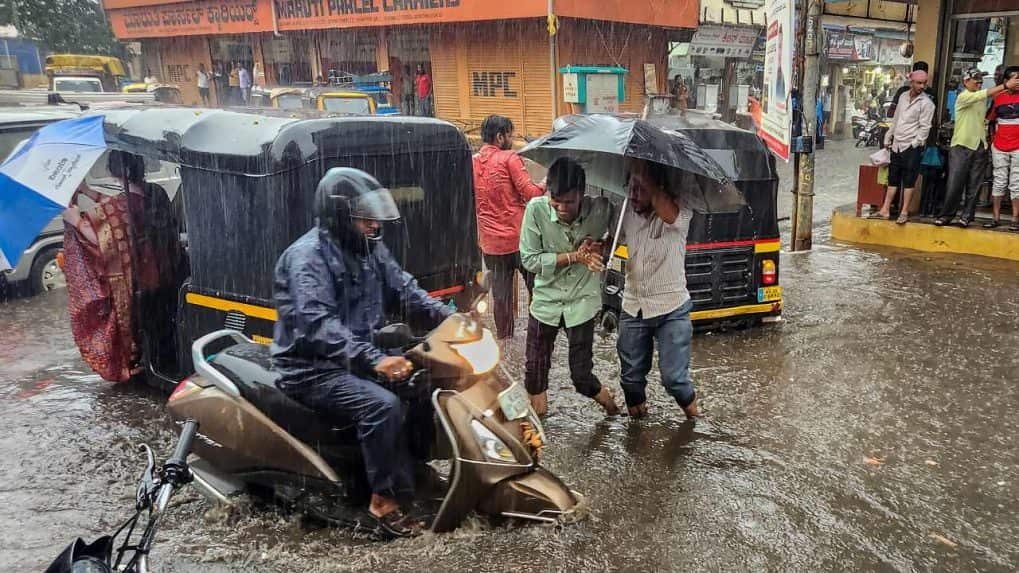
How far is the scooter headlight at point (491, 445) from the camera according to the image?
10.7 ft

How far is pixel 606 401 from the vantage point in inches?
193

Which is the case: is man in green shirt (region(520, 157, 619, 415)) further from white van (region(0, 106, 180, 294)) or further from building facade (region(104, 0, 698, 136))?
building facade (region(104, 0, 698, 136))

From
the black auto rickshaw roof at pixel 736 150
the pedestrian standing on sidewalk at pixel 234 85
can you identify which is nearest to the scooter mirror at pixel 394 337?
the black auto rickshaw roof at pixel 736 150

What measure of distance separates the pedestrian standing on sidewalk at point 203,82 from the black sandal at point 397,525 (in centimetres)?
2587

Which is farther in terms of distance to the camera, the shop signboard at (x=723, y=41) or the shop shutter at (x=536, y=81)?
the shop signboard at (x=723, y=41)

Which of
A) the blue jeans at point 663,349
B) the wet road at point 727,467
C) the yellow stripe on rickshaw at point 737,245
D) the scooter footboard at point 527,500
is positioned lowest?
the wet road at point 727,467

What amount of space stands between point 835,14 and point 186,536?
11.1 metres

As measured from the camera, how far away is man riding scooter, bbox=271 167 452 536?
331cm

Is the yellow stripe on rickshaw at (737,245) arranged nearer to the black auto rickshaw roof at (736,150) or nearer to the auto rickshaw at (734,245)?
the auto rickshaw at (734,245)

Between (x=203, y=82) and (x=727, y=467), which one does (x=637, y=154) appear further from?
(x=203, y=82)

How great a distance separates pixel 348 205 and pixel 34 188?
2292 mm

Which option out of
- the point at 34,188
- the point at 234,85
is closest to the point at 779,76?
the point at 34,188

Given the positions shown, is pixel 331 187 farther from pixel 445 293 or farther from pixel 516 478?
pixel 445 293

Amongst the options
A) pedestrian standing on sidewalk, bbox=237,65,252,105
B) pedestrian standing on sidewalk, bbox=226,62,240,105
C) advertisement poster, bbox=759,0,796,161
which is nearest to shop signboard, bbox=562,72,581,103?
advertisement poster, bbox=759,0,796,161
